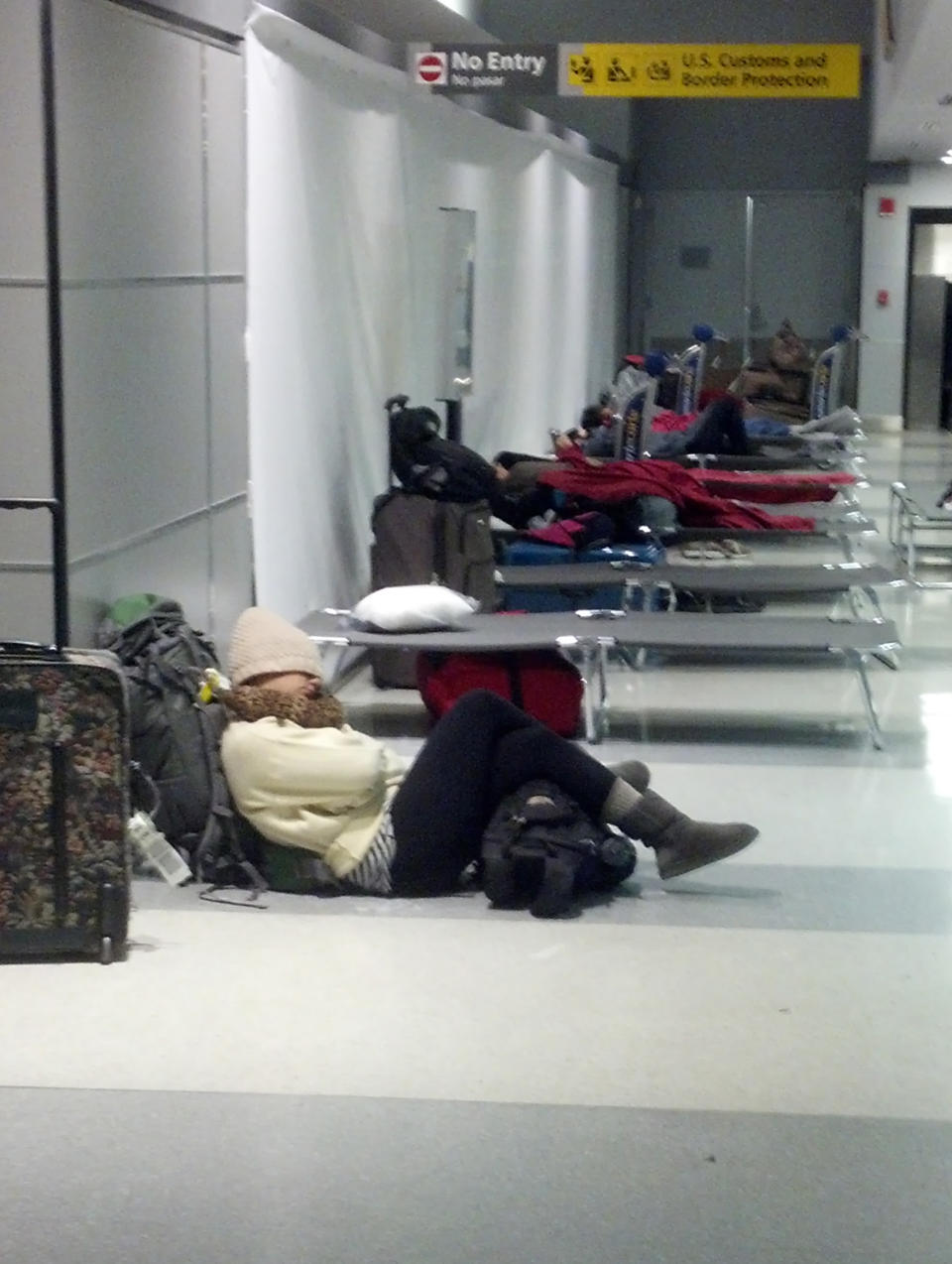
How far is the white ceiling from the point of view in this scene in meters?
9.48

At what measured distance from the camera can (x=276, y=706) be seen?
4.45 meters

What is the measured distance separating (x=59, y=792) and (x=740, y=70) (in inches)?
276

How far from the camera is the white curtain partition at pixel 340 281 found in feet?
21.0

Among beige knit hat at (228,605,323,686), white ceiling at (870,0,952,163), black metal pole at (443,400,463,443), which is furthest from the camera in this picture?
white ceiling at (870,0,952,163)

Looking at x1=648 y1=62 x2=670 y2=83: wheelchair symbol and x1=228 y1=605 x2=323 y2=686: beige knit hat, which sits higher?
x1=648 y1=62 x2=670 y2=83: wheelchair symbol

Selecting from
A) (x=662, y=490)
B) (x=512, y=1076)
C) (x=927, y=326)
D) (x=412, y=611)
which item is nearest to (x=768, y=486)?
(x=662, y=490)

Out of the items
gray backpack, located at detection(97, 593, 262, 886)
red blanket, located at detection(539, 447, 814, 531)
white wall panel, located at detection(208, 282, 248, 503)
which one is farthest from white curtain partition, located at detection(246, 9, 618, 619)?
gray backpack, located at detection(97, 593, 262, 886)

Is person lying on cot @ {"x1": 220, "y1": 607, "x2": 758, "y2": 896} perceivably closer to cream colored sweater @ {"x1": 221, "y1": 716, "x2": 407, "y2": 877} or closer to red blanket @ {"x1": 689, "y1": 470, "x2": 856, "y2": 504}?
cream colored sweater @ {"x1": 221, "y1": 716, "x2": 407, "y2": 877}

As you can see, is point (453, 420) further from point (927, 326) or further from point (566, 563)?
point (927, 326)

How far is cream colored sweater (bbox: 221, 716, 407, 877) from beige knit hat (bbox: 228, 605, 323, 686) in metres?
0.16

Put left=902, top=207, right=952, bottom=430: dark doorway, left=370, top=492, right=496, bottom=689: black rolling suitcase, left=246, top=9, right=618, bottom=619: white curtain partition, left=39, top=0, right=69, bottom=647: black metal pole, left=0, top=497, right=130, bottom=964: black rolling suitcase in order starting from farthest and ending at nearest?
left=902, top=207, right=952, bottom=430: dark doorway < left=370, top=492, right=496, bottom=689: black rolling suitcase < left=246, top=9, right=618, bottom=619: white curtain partition < left=39, top=0, right=69, bottom=647: black metal pole < left=0, top=497, right=130, bottom=964: black rolling suitcase

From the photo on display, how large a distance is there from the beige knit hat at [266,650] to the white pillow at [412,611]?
1.49 m

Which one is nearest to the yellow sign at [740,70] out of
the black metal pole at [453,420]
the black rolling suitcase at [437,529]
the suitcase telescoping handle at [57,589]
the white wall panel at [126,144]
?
the black metal pole at [453,420]

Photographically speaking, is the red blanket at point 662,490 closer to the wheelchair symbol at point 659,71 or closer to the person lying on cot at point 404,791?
the wheelchair symbol at point 659,71
